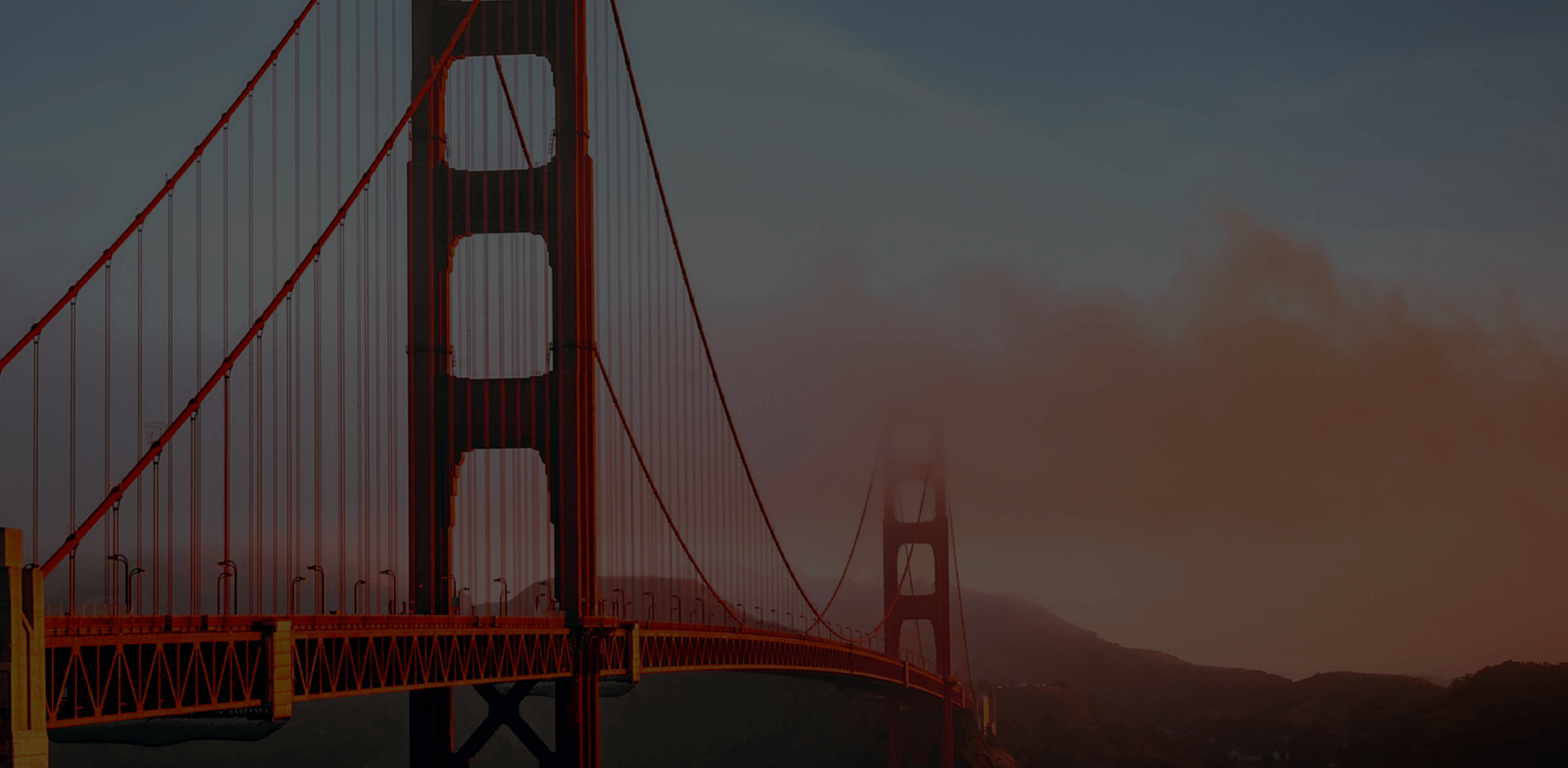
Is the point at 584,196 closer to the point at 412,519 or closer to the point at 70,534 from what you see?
the point at 412,519

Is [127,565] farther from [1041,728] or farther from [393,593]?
[1041,728]

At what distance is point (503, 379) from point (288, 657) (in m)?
17.0

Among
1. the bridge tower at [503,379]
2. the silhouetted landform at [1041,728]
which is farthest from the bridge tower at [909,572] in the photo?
the bridge tower at [503,379]

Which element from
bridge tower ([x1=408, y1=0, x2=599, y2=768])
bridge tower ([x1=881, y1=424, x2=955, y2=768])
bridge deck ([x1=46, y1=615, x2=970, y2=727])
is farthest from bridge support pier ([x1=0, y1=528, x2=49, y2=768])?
bridge tower ([x1=881, y1=424, x2=955, y2=768])

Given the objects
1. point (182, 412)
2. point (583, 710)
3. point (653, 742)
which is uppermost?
point (182, 412)

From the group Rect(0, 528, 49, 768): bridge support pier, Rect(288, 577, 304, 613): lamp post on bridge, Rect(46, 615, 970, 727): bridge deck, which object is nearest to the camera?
Rect(0, 528, 49, 768): bridge support pier

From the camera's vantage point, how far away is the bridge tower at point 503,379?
43.8 metres

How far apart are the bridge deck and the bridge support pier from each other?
0.82 m

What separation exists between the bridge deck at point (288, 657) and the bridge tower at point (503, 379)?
7.43ft

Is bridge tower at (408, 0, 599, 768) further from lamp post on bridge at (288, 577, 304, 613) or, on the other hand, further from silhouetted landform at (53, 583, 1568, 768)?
silhouetted landform at (53, 583, 1568, 768)

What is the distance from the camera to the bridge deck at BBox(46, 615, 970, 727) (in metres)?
23.7

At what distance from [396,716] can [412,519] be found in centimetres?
8727

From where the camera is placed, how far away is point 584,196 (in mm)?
46000

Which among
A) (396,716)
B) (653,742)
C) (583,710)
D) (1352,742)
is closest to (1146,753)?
(1352,742)
